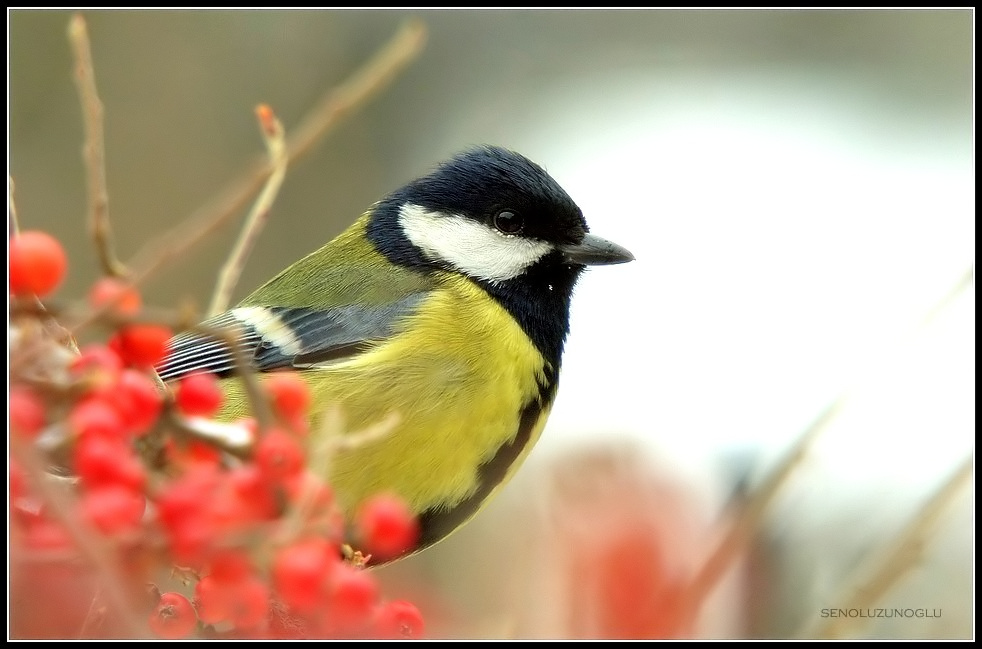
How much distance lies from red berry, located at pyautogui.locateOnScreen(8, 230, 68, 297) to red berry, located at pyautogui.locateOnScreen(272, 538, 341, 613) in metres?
0.30

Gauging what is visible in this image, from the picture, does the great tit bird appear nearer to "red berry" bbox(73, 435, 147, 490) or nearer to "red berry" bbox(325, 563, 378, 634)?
"red berry" bbox(325, 563, 378, 634)

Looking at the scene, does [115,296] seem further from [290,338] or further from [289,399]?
[290,338]

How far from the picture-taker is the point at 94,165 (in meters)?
0.89

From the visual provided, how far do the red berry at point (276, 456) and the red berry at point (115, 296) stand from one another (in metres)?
0.14

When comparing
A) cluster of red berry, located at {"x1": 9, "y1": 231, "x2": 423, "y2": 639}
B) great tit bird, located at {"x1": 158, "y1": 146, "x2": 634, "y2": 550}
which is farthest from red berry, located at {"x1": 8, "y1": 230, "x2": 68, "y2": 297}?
great tit bird, located at {"x1": 158, "y1": 146, "x2": 634, "y2": 550}

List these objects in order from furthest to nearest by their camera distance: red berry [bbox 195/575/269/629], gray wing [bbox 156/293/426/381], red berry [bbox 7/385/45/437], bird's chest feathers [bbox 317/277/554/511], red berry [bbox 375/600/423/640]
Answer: gray wing [bbox 156/293/426/381], bird's chest feathers [bbox 317/277/554/511], red berry [bbox 375/600/423/640], red berry [bbox 195/575/269/629], red berry [bbox 7/385/45/437]

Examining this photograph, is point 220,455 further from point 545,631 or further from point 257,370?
point 257,370

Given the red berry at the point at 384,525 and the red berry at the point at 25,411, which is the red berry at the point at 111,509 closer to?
the red berry at the point at 25,411

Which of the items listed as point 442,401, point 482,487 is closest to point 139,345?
point 442,401

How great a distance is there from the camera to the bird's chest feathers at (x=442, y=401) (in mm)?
1697

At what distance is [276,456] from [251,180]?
0.28m

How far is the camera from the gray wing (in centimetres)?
181

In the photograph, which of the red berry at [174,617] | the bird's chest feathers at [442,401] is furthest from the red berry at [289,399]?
the bird's chest feathers at [442,401]

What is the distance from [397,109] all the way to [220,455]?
3776 mm
